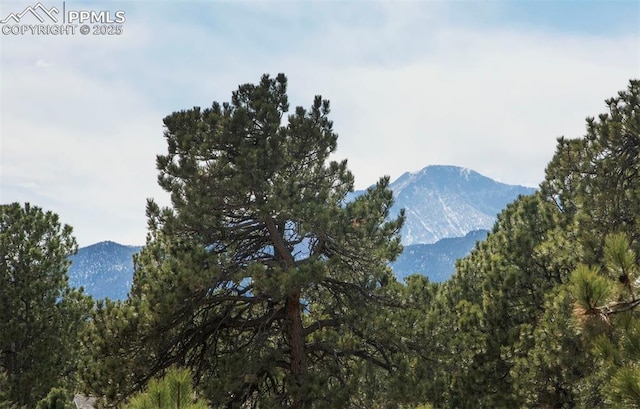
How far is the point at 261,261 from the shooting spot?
41.9ft

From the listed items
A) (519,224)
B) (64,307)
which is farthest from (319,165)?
(64,307)

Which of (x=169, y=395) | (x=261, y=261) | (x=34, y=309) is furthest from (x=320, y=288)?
(x=34, y=309)

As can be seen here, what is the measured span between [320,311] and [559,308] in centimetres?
559

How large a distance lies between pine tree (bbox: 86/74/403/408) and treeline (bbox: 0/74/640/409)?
0.13 feet

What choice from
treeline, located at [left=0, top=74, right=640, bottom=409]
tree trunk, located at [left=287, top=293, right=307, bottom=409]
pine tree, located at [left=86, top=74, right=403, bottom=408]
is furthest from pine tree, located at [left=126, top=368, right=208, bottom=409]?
tree trunk, located at [left=287, top=293, right=307, bottom=409]

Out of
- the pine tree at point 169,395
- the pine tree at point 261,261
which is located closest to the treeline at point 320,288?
the pine tree at point 261,261

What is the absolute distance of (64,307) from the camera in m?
20.3

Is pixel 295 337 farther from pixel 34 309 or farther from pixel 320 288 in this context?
pixel 34 309

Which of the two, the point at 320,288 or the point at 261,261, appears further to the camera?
the point at 320,288

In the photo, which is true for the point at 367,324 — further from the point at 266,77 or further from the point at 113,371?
the point at 266,77

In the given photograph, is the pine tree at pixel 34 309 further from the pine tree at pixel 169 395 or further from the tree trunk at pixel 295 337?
the pine tree at pixel 169 395

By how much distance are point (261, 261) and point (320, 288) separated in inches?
95.8

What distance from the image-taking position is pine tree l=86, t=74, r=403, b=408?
472 inches

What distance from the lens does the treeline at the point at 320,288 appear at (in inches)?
465
